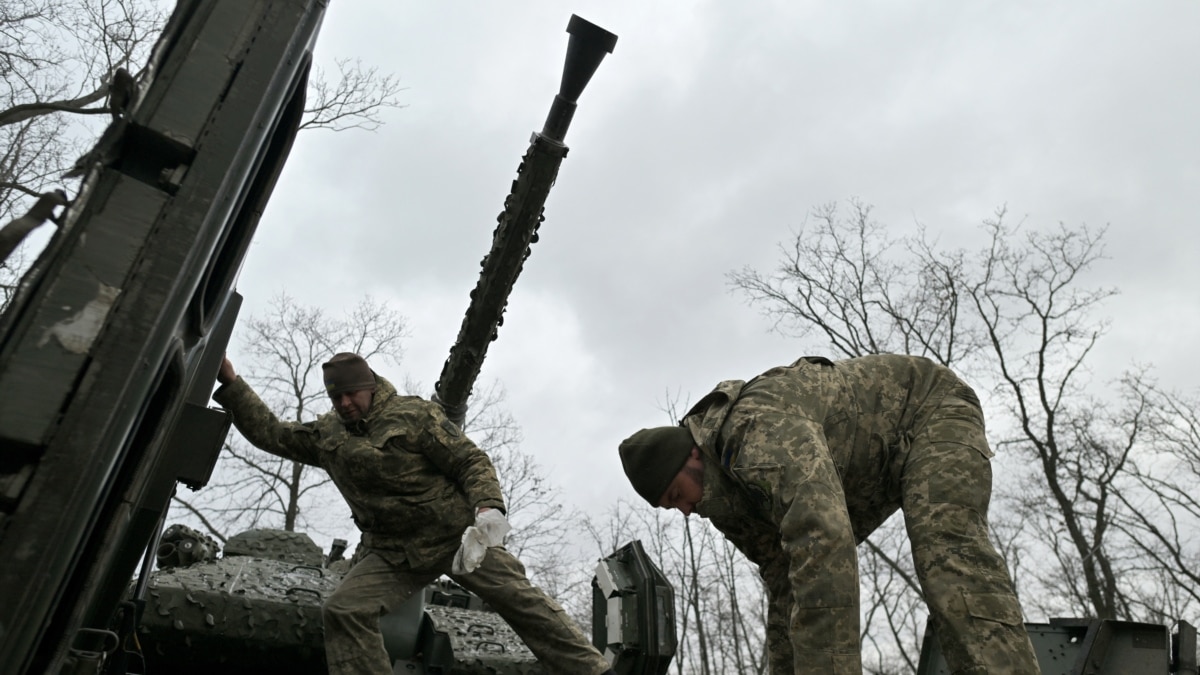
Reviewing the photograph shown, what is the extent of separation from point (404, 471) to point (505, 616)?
82 centimetres

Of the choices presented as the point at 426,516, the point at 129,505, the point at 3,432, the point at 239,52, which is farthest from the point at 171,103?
the point at 426,516

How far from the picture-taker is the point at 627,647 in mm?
4973

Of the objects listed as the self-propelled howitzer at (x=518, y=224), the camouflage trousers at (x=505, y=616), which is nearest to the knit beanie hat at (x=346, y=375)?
the self-propelled howitzer at (x=518, y=224)

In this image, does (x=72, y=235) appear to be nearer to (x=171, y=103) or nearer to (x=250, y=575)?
(x=171, y=103)

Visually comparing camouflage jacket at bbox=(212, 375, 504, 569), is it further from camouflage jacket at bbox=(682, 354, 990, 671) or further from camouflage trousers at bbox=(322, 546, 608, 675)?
camouflage jacket at bbox=(682, 354, 990, 671)

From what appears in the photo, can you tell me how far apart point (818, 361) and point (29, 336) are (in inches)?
103

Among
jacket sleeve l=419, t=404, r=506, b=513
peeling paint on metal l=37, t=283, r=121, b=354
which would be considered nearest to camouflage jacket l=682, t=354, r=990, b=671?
jacket sleeve l=419, t=404, r=506, b=513

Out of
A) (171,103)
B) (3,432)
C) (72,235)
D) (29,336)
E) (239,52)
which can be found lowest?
(3,432)

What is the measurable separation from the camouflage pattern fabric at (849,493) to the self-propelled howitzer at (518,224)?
4.81 feet

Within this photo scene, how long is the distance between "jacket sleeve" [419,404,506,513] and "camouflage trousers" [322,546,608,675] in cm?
36

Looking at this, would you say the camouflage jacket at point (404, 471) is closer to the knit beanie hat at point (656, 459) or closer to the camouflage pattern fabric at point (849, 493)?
the knit beanie hat at point (656, 459)

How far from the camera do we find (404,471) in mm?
4645

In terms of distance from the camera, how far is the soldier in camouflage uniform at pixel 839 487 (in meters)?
2.64

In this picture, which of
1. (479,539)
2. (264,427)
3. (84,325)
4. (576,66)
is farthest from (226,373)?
(84,325)
